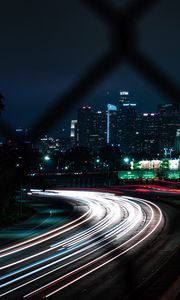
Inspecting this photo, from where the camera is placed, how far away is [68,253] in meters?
23.0

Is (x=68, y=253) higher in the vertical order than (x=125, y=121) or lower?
lower

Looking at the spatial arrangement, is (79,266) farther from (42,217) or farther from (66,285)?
(42,217)

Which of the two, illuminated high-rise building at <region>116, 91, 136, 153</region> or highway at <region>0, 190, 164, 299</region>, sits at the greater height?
illuminated high-rise building at <region>116, 91, 136, 153</region>

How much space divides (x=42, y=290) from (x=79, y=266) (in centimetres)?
460

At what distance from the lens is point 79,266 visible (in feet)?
64.0

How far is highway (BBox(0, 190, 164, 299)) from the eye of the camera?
15829 mm

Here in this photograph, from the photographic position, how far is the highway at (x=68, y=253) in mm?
15829

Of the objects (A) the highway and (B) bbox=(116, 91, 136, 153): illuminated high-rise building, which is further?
(B) bbox=(116, 91, 136, 153): illuminated high-rise building

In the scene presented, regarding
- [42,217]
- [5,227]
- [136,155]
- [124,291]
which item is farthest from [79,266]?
[136,155]

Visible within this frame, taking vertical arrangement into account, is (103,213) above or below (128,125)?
below

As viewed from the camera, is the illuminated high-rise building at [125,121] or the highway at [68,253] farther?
the illuminated high-rise building at [125,121]

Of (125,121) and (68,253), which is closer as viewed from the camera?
(68,253)

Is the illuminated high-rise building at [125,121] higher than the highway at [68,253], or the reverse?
the illuminated high-rise building at [125,121]

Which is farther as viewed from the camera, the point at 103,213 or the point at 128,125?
the point at 128,125
